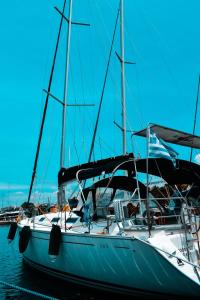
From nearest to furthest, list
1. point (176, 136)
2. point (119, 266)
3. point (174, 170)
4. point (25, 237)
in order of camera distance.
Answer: point (119, 266), point (174, 170), point (176, 136), point (25, 237)

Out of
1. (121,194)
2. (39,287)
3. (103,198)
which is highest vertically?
(121,194)

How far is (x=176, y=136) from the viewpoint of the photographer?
1175 cm

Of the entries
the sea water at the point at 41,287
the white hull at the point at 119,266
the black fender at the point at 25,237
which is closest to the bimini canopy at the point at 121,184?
the white hull at the point at 119,266

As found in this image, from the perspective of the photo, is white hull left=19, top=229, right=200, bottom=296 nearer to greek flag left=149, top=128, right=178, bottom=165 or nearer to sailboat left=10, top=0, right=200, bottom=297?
sailboat left=10, top=0, right=200, bottom=297

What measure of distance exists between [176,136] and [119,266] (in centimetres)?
464

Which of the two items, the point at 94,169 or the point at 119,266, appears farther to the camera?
the point at 94,169

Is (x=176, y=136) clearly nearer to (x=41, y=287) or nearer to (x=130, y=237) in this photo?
(x=130, y=237)

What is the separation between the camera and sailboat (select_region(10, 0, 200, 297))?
8.30 m

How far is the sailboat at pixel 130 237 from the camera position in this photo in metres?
8.30

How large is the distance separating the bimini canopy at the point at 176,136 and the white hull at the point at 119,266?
3.36 meters

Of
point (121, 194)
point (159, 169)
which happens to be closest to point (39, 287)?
point (121, 194)

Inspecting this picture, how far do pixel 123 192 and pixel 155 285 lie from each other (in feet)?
16.3

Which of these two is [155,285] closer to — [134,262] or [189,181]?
[134,262]

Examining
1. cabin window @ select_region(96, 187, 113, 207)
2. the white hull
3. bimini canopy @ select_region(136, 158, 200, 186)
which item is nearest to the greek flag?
bimini canopy @ select_region(136, 158, 200, 186)
